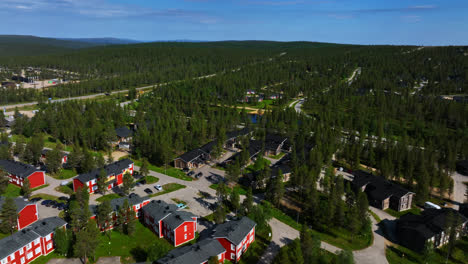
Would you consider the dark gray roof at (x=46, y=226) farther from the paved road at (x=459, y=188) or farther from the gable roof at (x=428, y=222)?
the paved road at (x=459, y=188)

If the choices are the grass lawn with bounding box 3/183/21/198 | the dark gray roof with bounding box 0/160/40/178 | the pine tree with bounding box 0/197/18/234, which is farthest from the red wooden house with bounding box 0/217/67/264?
the dark gray roof with bounding box 0/160/40/178

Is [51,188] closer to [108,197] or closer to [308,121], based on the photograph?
[108,197]

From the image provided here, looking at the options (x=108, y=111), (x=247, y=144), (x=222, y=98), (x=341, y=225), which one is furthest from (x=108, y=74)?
(x=341, y=225)

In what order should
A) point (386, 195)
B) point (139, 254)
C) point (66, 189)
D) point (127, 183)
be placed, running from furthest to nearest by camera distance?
point (66, 189), point (386, 195), point (127, 183), point (139, 254)

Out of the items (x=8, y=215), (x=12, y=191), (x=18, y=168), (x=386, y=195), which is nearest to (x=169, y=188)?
(x=8, y=215)

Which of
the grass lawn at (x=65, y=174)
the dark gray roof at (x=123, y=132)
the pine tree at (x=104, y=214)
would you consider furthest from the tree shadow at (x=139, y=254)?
the dark gray roof at (x=123, y=132)

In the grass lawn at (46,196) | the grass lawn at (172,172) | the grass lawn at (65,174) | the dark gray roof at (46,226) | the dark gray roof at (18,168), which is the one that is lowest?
the grass lawn at (46,196)

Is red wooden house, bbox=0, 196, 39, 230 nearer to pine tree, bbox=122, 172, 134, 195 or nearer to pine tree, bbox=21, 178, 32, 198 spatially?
pine tree, bbox=21, 178, 32, 198
